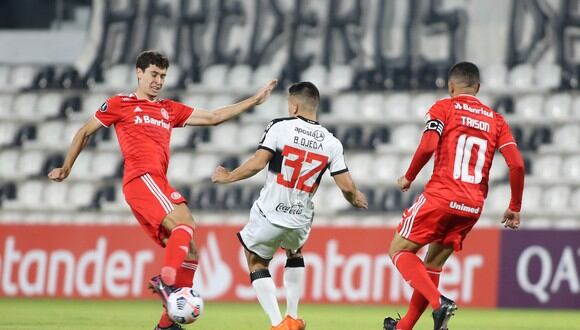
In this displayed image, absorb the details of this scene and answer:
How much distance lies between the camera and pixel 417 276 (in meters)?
7.52

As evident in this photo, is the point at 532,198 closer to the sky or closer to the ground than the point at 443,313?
closer to the ground

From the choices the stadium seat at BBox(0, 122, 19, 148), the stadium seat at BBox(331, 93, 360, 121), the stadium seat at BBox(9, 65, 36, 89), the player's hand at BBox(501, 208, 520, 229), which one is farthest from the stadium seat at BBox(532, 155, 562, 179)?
the player's hand at BBox(501, 208, 520, 229)

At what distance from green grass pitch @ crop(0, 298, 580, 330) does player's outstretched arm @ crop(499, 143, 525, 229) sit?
2157 mm

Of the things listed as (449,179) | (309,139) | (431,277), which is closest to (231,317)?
(431,277)

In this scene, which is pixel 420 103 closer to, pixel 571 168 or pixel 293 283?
pixel 571 168

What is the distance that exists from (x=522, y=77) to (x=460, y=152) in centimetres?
958

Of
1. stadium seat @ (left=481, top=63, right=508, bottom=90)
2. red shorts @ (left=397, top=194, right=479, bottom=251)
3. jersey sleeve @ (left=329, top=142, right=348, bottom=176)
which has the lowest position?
red shorts @ (left=397, top=194, right=479, bottom=251)

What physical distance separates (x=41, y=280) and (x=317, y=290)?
11.1 ft

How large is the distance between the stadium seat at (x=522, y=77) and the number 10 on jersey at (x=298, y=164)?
31.6 feet

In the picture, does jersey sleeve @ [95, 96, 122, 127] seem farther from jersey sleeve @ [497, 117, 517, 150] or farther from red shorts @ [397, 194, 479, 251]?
jersey sleeve @ [497, 117, 517, 150]

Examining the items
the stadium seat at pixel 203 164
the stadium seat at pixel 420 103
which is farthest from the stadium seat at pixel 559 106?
the stadium seat at pixel 203 164

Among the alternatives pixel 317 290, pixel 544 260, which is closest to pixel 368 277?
pixel 317 290

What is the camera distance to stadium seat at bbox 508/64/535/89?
16859 mm

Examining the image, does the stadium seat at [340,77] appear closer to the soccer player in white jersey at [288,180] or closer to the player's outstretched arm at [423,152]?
the soccer player in white jersey at [288,180]
